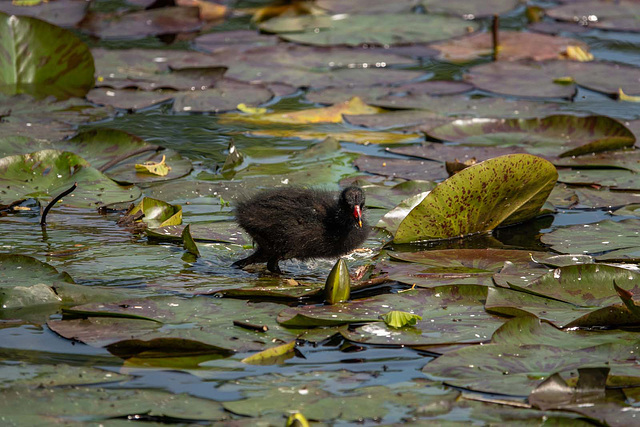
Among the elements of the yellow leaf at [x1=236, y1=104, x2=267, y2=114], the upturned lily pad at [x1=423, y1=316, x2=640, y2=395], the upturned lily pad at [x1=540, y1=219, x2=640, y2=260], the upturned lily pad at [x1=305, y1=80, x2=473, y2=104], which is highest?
the upturned lily pad at [x1=305, y1=80, x2=473, y2=104]

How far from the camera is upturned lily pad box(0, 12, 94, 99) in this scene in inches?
285

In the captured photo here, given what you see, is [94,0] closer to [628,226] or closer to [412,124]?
[412,124]

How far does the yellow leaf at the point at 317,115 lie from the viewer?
7.00 metres

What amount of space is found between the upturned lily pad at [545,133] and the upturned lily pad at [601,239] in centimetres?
124

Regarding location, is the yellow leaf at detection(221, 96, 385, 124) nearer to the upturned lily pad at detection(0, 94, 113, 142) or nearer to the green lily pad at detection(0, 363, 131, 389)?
the upturned lily pad at detection(0, 94, 113, 142)

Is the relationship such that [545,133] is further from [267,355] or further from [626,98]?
[267,355]

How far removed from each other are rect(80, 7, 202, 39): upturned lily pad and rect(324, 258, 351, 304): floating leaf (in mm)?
6139

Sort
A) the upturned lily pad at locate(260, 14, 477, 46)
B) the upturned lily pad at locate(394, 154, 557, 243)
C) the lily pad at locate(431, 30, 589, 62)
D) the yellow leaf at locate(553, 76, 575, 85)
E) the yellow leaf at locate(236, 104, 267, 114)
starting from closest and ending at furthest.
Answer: the upturned lily pad at locate(394, 154, 557, 243), the yellow leaf at locate(236, 104, 267, 114), the yellow leaf at locate(553, 76, 575, 85), the lily pad at locate(431, 30, 589, 62), the upturned lily pad at locate(260, 14, 477, 46)

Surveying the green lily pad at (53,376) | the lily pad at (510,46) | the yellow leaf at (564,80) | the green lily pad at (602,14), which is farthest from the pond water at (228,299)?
the green lily pad at (602,14)

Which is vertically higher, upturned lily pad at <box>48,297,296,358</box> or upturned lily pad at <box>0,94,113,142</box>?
upturned lily pad at <box>0,94,113,142</box>

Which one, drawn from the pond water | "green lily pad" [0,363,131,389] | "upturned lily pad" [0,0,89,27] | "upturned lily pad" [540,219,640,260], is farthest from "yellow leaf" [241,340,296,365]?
"upturned lily pad" [0,0,89,27]

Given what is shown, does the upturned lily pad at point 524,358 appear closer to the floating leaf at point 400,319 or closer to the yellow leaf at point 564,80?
the floating leaf at point 400,319

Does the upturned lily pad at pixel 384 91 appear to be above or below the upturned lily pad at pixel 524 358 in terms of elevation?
above

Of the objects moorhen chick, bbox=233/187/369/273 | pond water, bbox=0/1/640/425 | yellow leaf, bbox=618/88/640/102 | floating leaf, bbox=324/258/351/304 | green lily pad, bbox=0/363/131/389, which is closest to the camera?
pond water, bbox=0/1/640/425
